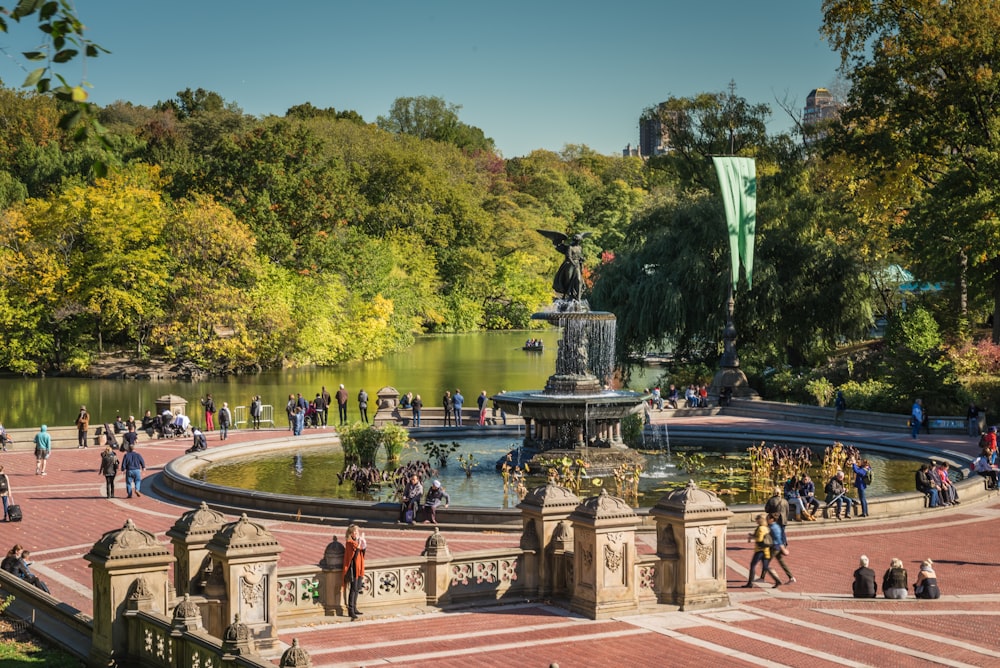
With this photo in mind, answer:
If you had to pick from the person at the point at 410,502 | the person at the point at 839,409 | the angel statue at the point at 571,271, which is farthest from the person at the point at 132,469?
the person at the point at 839,409

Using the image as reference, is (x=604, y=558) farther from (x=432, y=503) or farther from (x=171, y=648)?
(x=432, y=503)

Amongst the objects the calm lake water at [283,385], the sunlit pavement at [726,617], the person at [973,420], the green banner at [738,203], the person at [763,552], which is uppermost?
the green banner at [738,203]

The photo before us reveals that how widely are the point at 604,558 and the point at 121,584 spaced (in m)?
6.51

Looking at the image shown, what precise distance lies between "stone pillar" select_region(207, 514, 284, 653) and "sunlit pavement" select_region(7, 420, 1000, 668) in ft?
2.10

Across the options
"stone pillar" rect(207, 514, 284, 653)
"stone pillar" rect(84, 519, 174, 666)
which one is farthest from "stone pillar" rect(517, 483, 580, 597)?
"stone pillar" rect(84, 519, 174, 666)

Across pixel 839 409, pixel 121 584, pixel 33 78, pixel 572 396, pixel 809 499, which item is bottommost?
pixel 809 499

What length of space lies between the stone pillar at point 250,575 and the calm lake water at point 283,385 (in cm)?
3466

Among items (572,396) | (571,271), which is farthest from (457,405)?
(572,396)

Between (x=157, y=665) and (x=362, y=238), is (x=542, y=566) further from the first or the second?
(x=362, y=238)

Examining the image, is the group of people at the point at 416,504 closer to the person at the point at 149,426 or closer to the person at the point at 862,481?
the person at the point at 862,481

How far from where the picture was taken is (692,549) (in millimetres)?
→ 18047

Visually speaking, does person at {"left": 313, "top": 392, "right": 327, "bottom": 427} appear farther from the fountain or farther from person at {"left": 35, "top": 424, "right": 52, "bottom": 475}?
the fountain

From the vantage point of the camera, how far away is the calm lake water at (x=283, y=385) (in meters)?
55.5

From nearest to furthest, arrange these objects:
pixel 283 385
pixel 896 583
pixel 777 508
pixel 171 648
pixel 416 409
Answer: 1. pixel 171 648
2. pixel 896 583
3. pixel 777 508
4. pixel 416 409
5. pixel 283 385
